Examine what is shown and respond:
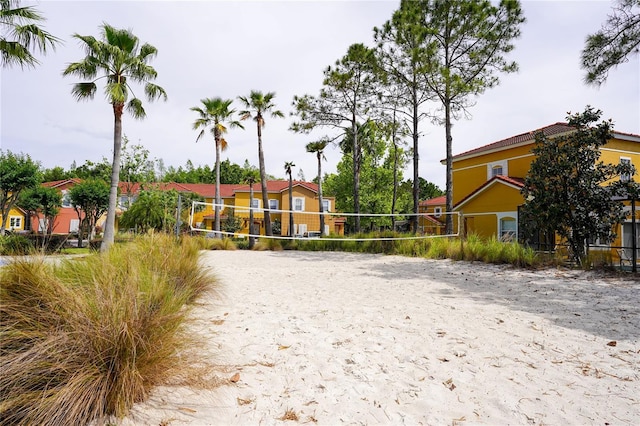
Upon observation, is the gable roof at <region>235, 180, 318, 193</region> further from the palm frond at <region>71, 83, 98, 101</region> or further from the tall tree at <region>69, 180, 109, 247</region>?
the palm frond at <region>71, 83, 98, 101</region>

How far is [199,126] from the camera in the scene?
25.3m

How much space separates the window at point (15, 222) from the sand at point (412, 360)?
1578 inches

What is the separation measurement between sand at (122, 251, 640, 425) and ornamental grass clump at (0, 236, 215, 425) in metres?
0.20

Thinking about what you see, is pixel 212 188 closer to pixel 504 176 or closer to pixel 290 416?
pixel 504 176

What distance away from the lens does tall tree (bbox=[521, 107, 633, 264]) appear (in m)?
9.12

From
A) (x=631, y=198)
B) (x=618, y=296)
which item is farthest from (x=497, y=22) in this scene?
(x=618, y=296)

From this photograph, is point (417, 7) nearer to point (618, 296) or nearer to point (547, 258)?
point (547, 258)

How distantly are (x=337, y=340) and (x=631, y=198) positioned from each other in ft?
31.0

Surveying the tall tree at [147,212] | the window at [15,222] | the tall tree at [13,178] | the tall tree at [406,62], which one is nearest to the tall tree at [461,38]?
the tall tree at [406,62]

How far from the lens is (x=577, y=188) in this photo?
9.28 meters

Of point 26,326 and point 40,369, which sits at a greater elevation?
point 26,326

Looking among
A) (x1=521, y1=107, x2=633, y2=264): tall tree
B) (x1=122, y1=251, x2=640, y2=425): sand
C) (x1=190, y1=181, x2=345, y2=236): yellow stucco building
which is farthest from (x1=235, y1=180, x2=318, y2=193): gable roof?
(x1=122, y1=251, x2=640, y2=425): sand

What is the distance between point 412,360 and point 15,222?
43.9m

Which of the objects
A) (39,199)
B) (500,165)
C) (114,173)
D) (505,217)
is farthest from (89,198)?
(500,165)
